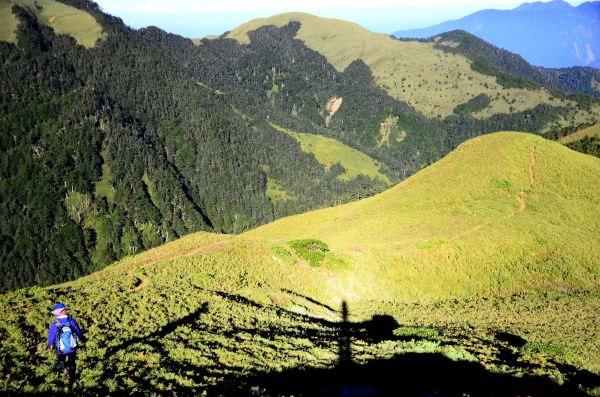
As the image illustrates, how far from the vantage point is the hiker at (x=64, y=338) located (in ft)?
55.2

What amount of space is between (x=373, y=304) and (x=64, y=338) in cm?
2667

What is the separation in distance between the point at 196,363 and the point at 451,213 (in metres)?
45.7

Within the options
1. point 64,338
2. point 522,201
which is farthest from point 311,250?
point 522,201

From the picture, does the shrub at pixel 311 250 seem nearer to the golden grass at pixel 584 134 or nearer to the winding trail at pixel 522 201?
the winding trail at pixel 522 201

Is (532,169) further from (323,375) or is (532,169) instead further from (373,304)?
(323,375)

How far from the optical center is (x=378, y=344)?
24109mm

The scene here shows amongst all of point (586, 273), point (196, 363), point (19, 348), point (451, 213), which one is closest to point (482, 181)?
point (451, 213)

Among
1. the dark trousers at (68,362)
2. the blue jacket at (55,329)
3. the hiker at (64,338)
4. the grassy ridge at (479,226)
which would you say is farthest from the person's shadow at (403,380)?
the grassy ridge at (479,226)

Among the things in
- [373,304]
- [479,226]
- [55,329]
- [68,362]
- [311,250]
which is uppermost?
[55,329]

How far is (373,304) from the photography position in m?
37.6

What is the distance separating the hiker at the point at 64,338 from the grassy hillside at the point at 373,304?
39.4 inches

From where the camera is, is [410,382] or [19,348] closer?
[410,382]

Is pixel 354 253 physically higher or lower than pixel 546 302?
higher

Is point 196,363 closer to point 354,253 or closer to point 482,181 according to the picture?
point 354,253
